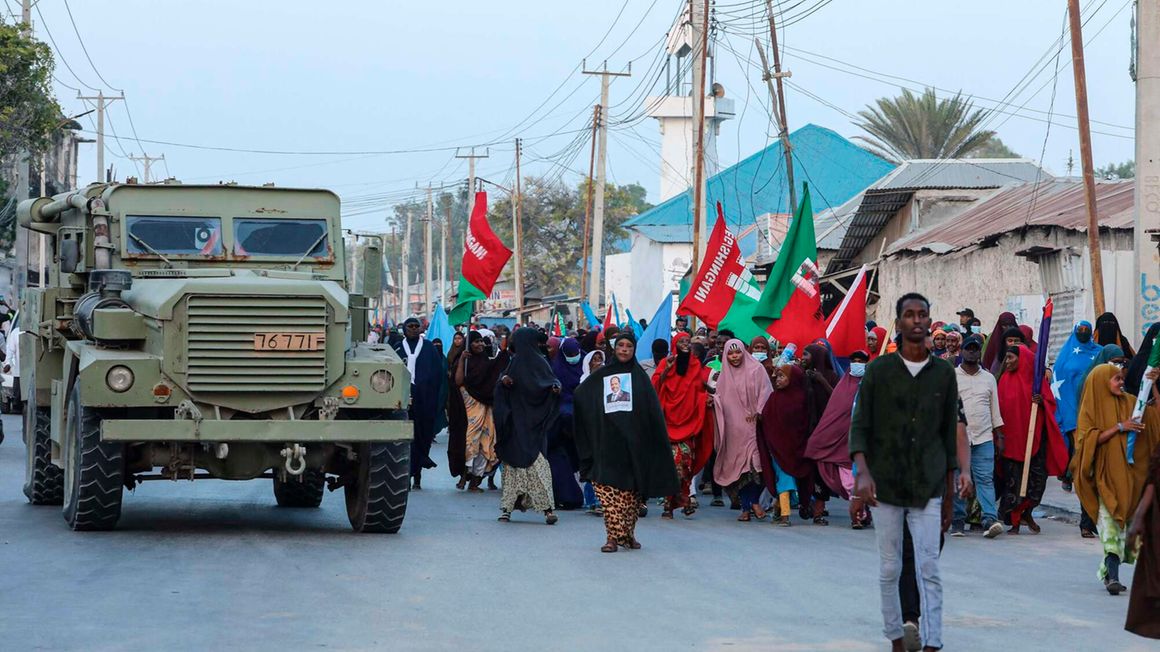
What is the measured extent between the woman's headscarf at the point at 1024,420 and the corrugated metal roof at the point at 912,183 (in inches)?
745

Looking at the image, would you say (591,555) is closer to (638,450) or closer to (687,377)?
(638,450)

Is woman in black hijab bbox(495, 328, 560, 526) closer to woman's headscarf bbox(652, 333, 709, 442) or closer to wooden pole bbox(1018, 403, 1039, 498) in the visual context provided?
woman's headscarf bbox(652, 333, 709, 442)

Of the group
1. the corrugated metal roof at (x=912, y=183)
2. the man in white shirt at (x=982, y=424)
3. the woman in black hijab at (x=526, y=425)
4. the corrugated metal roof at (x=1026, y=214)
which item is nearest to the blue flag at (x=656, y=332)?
the corrugated metal roof at (x=1026, y=214)

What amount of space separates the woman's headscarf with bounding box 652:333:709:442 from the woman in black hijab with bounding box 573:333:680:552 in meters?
2.56

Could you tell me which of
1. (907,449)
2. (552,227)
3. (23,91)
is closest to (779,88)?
(23,91)

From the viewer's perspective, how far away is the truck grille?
11.7 metres

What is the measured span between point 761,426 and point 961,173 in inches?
Result: 1149

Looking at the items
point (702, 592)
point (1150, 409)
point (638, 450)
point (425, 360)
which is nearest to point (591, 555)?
point (638, 450)

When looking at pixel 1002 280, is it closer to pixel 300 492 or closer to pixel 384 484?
pixel 300 492

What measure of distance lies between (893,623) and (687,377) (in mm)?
7880

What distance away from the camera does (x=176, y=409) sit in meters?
11.6

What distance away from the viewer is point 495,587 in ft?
31.3

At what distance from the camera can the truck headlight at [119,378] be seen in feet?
37.9

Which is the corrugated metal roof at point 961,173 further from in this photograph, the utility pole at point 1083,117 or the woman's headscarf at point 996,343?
the woman's headscarf at point 996,343
